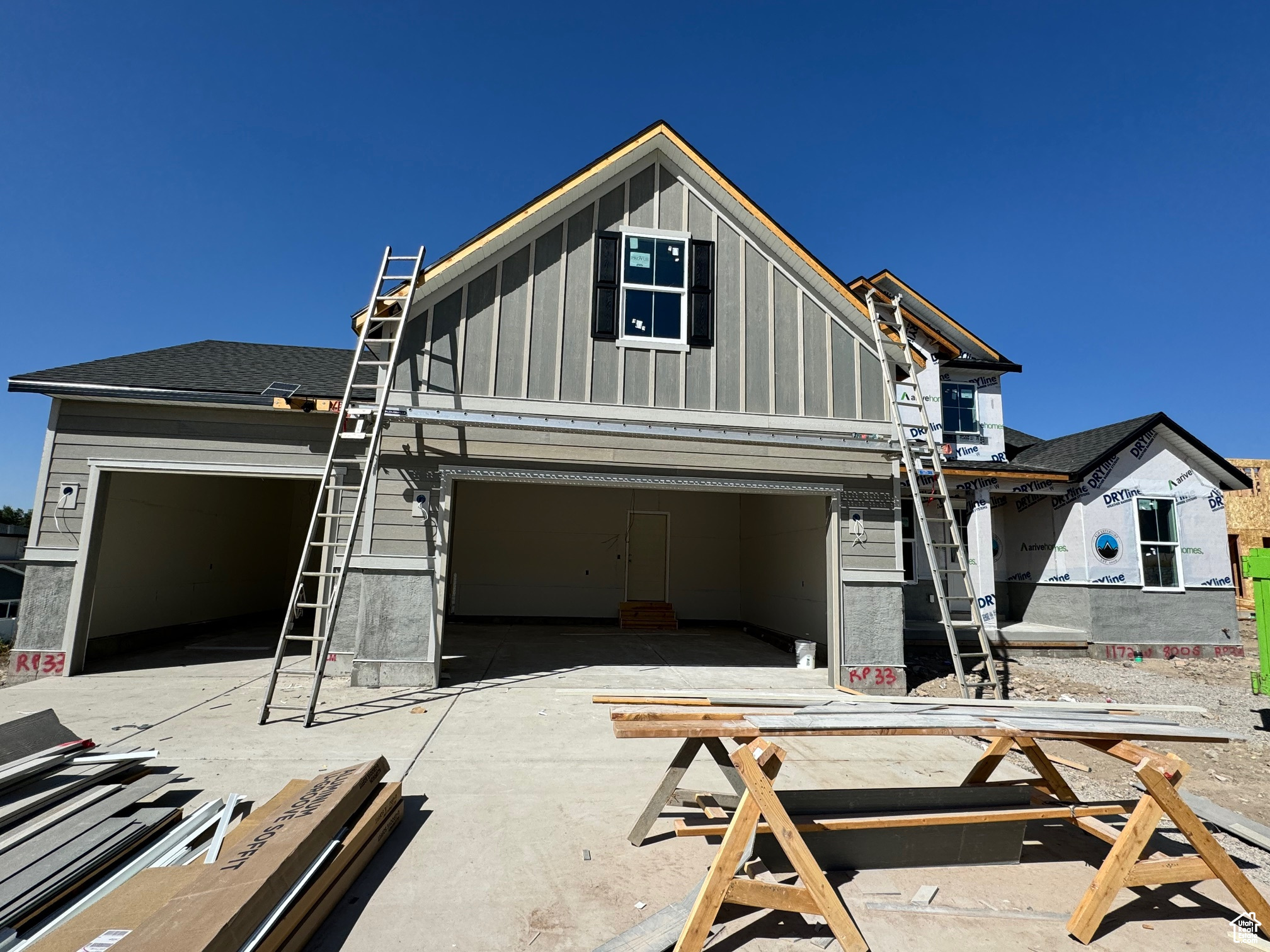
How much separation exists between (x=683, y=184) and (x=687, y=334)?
7.27 feet

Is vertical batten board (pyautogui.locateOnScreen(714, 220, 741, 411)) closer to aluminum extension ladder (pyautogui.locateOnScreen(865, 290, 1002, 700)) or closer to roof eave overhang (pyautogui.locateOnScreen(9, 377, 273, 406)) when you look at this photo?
aluminum extension ladder (pyautogui.locateOnScreen(865, 290, 1002, 700))

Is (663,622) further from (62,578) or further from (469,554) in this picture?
(62,578)

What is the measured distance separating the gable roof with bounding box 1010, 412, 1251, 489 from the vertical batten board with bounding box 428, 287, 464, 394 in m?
11.2

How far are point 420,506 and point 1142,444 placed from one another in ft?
45.3

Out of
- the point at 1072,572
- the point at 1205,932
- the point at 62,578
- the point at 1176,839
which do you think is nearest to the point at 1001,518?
the point at 1072,572

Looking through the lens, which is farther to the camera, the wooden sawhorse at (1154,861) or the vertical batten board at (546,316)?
the vertical batten board at (546,316)

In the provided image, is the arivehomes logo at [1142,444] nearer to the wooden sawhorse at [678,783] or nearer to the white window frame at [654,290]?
the white window frame at [654,290]

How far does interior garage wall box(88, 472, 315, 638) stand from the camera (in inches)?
365

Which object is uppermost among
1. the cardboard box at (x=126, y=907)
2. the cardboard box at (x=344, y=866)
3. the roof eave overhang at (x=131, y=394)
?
the roof eave overhang at (x=131, y=394)

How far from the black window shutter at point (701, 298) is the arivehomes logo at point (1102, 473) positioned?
903 centimetres

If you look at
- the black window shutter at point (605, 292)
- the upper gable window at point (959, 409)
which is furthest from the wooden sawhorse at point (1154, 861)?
the upper gable window at point (959, 409)

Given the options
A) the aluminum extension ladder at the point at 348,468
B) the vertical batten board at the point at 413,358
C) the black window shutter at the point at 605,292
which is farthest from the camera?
the black window shutter at the point at 605,292

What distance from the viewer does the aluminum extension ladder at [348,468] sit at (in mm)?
6348

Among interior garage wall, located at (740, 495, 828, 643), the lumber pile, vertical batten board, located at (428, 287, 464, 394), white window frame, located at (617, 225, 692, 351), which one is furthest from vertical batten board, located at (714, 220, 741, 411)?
the lumber pile
